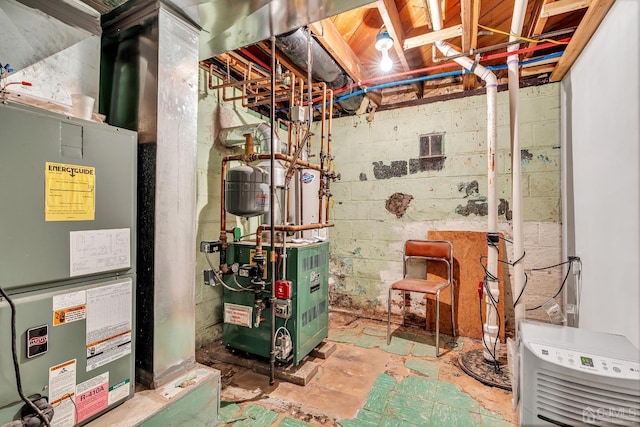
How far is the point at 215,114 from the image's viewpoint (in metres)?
2.64

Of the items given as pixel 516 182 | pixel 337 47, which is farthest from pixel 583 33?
pixel 337 47

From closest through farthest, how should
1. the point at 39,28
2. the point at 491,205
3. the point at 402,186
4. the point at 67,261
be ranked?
the point at 67,261, the point at 39,28, the point at 491,205, the point at 402,186

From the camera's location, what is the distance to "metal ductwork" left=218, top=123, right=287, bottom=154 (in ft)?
8.20

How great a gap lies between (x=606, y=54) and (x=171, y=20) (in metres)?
2.26

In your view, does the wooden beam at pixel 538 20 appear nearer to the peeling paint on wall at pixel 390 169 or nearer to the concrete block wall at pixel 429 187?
the concrete block wall at pixel 429 187

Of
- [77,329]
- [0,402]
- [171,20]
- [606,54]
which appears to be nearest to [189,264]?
[77,329]

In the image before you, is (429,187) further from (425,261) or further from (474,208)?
(425,261)

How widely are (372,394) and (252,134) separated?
2.22 m

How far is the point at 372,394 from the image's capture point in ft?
6.43

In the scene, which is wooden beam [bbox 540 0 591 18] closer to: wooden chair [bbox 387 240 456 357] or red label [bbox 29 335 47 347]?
wooden chair [bbox 387 240 456 357]

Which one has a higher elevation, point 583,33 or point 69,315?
point 583,33

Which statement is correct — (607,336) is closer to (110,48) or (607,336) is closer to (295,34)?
(295,34)

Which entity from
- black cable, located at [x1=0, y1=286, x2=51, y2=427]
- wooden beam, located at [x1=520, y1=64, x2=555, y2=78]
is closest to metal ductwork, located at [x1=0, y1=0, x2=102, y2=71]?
black cable, located at [x1=0, y1=286, x2=51, y2=427]

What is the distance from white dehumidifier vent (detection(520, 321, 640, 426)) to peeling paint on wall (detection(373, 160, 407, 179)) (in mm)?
2265
